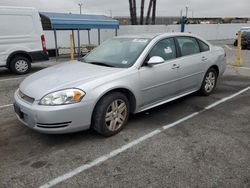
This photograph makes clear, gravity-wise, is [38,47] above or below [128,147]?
above

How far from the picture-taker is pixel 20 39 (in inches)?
331

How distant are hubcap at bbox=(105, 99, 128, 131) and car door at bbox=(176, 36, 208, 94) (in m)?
1.47

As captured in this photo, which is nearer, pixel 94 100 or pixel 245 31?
pixel 94 100

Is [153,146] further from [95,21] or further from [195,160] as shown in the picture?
[95,21]

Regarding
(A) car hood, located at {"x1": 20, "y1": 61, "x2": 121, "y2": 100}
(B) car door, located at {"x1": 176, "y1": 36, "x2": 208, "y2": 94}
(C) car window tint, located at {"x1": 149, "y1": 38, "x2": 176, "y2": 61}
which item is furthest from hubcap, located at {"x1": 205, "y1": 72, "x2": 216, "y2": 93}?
(A) car hood, located at {"x1": 20, "y1": 61, "x2": 121, "y2": 100}

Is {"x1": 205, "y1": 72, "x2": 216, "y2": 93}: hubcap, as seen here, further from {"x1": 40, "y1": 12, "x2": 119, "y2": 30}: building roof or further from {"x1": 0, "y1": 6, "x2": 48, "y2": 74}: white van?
{"x1": 40, "y1": 12, "x2": 119, "y2": 30}: building roof

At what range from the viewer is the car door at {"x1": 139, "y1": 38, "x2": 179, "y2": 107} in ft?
12.7

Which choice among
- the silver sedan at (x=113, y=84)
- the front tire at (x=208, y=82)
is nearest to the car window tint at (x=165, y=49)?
the silver sedan at (x=113, y=84)

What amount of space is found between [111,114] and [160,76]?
1.16 metres

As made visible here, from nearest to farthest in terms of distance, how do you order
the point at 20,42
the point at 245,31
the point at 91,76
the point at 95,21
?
the point at 91,76, the point at 20,42, the point at 95,21, the point at 245,31

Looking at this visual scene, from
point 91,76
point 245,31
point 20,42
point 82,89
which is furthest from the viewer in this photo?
point 245,31

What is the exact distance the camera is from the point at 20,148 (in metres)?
3.28

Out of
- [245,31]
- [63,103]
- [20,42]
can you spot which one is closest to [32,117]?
[63,103]

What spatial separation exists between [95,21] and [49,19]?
280 cm
